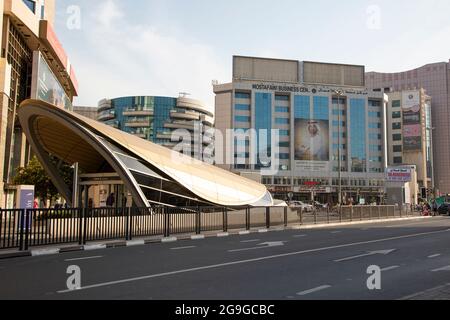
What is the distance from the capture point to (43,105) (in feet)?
78.4

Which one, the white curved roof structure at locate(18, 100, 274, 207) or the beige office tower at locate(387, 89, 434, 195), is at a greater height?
the beige office tower at locate(387, 89, 434, 195)

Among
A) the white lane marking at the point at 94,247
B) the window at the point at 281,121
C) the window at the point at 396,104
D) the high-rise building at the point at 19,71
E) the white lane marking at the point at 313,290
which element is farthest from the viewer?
the window at the point at 396,104

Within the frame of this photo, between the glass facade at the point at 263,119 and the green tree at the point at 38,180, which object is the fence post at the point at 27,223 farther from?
the glass facade at the point at 263,119

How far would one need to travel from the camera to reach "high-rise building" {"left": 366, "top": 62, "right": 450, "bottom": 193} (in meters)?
146

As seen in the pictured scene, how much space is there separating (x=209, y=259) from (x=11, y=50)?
43367 mm

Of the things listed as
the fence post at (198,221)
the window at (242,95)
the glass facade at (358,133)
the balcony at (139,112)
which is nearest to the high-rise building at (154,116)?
the balcony at (139,112)

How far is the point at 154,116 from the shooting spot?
131m

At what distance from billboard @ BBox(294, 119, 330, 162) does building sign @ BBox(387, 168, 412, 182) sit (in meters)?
47.2

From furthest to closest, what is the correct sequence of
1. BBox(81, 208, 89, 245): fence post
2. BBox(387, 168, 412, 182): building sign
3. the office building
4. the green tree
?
1. the office building
2. BBox(387, 168, 412, 182): building sign
3. the green tree
4. BBox(81, 208, 89, 245): fence post

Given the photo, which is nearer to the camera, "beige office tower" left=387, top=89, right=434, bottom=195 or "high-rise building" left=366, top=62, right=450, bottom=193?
"beige office tower" left=387, top=89, right=434, bottom=195

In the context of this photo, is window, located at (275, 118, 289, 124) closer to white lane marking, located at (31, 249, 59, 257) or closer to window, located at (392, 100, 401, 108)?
window, located at (392, 100, 401, 108)

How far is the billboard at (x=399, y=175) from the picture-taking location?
55.3m

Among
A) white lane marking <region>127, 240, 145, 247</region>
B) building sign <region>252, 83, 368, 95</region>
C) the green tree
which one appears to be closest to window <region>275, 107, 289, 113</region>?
building sign <region>252, 83, 368, 95</region>

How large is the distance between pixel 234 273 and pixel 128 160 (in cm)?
1714
